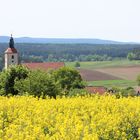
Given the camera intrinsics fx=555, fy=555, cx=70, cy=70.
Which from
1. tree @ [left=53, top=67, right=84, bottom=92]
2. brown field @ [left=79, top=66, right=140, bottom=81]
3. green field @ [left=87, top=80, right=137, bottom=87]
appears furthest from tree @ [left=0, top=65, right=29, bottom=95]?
brown field @ [left=79, top=66, right=140, bottom=81]

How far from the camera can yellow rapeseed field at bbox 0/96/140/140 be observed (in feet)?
33.8

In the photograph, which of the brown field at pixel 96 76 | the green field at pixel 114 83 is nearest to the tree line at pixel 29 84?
the green field at pixel 114 83

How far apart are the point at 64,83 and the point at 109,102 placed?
68.3 meters

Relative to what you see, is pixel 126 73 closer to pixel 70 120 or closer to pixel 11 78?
pixel 11 78

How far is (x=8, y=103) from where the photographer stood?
15.6m

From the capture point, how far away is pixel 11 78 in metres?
49.4

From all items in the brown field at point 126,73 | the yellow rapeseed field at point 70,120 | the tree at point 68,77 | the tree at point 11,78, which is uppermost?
the yellow rapeseed field at point 70,120

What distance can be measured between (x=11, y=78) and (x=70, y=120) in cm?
3792

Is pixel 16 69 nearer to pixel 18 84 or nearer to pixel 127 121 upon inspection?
pixel 18 84

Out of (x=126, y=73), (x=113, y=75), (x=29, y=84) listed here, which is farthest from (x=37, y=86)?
(x=126, y=73)

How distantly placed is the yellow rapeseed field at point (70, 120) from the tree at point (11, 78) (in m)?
28.9

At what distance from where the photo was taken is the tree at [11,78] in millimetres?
45763

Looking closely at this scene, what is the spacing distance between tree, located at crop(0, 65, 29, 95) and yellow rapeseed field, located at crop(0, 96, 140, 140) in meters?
28.9

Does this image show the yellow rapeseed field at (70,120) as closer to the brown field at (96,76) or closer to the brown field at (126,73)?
the brown field at (96,76)
